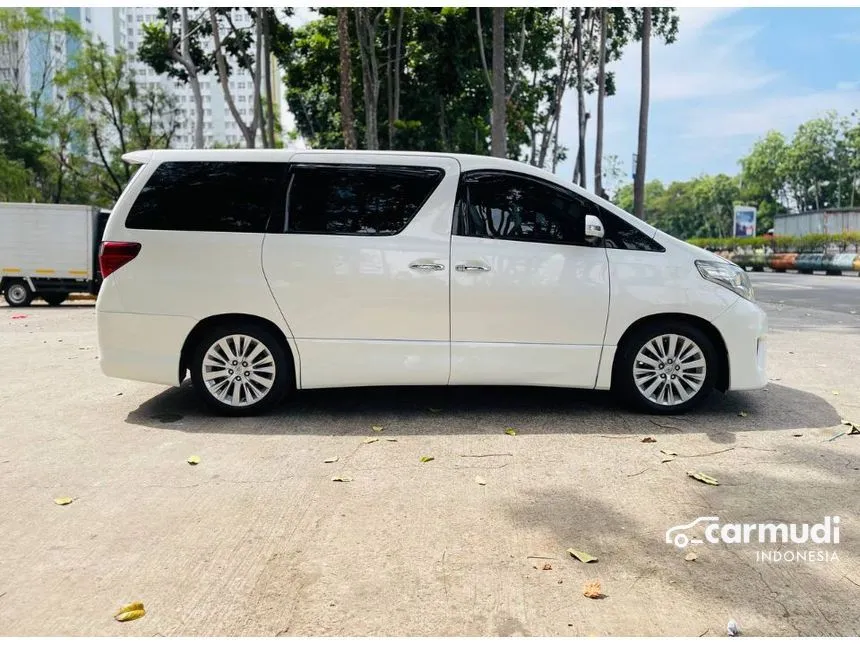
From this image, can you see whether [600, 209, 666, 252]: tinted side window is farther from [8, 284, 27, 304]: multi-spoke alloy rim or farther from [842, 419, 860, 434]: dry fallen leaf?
[8, 284, 27, 304]: multi-spoke alloy rim

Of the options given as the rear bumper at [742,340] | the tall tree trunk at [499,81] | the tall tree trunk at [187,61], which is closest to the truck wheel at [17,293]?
the tall tree trunk at [187,61]

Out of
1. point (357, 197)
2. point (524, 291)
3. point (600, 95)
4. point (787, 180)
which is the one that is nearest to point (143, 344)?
point (357, 197)

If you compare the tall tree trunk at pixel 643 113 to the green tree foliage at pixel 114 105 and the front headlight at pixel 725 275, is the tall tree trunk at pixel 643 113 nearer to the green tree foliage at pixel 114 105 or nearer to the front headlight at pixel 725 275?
the front headlight at pixel 725 275

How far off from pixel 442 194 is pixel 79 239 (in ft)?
55.5

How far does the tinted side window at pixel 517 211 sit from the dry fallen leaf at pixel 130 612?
3.36m

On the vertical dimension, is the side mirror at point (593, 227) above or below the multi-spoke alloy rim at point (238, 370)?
above

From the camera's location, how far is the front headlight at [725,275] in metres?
5.43

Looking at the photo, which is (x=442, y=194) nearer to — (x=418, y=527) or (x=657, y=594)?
(x=418, y=527)

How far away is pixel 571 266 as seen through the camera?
5.35 metres

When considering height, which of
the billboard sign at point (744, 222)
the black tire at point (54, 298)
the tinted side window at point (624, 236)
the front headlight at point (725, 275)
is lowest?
the black tire at point (54, 298)

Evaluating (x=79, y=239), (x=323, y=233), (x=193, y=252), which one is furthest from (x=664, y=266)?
(x=79, y=239)

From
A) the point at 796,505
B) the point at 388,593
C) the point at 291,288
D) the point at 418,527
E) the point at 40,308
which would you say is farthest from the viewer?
the point at 40,308

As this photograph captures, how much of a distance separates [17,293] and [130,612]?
19882 millimetres

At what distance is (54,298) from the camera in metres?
20.3
